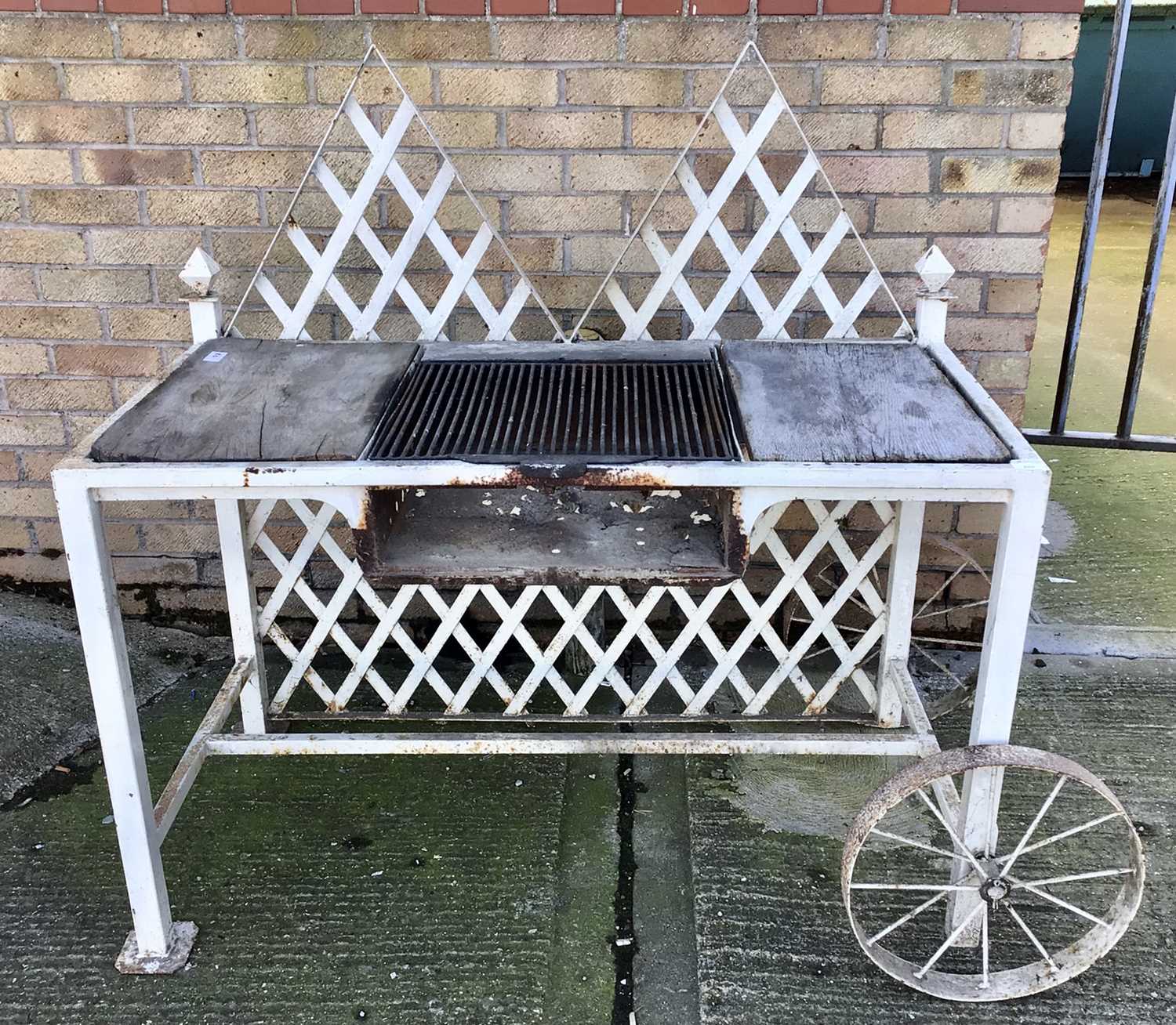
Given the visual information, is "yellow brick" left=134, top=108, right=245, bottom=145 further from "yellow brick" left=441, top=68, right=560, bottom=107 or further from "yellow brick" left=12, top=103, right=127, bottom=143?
"yellow brick" left=441, top=68, right=560, bottom=107

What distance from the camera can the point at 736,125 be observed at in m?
2.49

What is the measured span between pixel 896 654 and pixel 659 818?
76 cm

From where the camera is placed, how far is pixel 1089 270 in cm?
346

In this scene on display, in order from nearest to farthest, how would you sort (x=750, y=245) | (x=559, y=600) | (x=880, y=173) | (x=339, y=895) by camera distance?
(x=339, y=895)
(x=750, y=245)
(x=559, y=600)
(x=880, y=173)

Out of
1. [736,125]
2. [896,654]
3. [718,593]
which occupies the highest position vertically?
[736,125]

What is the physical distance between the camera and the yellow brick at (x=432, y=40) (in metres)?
2.83

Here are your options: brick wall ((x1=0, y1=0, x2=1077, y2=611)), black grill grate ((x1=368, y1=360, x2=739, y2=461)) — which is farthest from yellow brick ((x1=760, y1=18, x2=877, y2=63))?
black grill grate ((x1=368, y1=360, x2=739, y2=461))

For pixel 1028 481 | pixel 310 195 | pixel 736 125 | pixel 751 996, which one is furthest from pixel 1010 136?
pixel 751 996

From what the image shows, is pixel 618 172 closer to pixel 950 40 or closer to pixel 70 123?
pixel 950 40

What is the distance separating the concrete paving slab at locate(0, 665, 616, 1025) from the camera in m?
2.18

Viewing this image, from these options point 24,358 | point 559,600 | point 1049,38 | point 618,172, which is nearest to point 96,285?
point 24,358

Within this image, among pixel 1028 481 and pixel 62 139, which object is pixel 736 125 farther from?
pixel 62 139

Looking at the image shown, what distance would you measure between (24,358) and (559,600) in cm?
187

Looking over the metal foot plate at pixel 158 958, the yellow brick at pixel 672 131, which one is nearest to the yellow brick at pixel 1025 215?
the yellow brick at pixel 672 131
